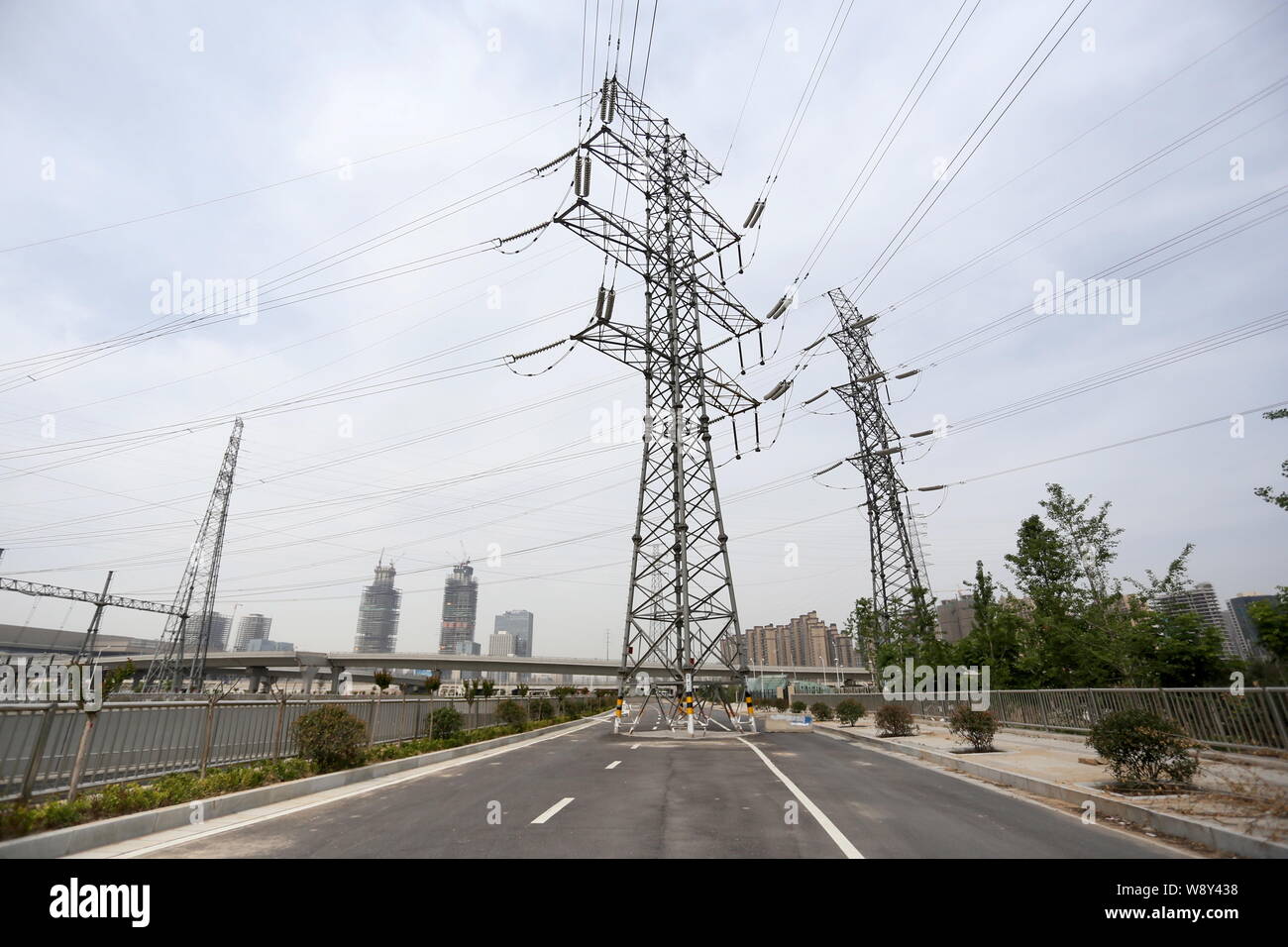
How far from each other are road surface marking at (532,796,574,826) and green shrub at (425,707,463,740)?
1070cm

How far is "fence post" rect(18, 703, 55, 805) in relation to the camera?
742 centimetres

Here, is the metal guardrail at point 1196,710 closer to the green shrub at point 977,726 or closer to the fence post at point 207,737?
the green shrub at point 977,726

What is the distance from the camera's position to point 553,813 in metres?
8.02

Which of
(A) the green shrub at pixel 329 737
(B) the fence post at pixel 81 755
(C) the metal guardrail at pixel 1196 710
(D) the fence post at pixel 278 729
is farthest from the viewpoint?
(D) the fence post at pixel 278 729

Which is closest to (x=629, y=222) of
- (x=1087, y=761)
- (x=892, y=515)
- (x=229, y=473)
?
(x=1087, y=761)

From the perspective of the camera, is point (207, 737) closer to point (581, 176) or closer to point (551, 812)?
point (551, 812)

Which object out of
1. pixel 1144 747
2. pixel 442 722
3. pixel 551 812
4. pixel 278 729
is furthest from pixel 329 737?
pixel 1144 747

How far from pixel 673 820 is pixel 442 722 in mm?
13267

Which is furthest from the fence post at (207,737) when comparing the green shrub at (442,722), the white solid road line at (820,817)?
the white solid road line at (820,817)

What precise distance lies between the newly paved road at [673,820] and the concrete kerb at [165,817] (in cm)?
56

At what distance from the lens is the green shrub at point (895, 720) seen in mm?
22756

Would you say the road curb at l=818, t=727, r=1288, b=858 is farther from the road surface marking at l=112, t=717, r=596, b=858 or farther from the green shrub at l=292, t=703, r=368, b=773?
the green shrub at l=292, t=703, r=368, b=773
